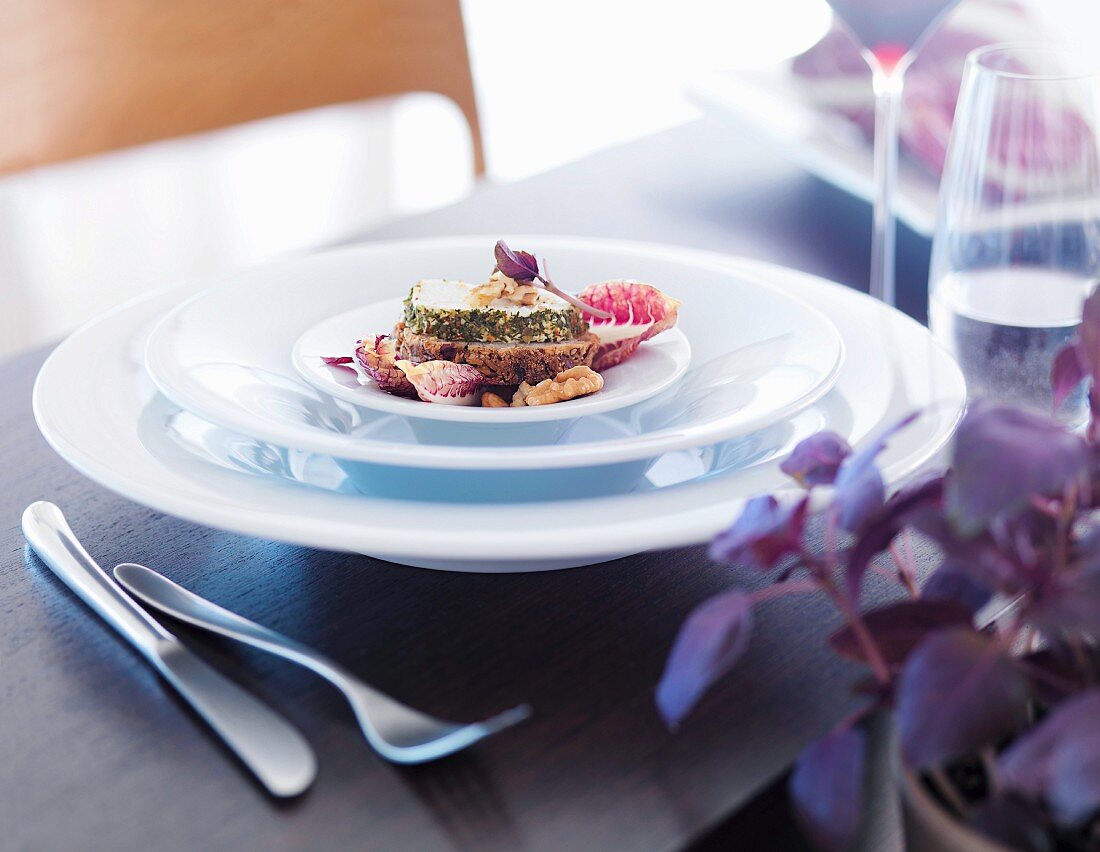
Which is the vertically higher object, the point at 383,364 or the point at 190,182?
the point at 383,364

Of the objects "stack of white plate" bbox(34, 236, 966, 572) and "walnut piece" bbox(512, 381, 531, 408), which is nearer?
"stack of white plate" bbox(34, 236, 966, 572)

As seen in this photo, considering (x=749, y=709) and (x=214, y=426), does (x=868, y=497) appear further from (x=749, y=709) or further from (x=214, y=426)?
(x=214, y=426)

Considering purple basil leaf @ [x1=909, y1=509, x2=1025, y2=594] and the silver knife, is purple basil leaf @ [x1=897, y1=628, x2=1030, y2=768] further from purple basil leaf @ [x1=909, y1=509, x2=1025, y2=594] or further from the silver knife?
the silver knife

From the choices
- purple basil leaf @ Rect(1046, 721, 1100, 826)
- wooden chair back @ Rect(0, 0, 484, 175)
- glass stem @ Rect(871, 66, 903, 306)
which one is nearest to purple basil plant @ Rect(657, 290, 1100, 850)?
purple basil leaf @ Rect(1046, 721, 1100, 826)

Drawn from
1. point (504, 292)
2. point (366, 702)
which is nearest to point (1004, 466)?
point (366, 702)

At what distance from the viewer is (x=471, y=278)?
68cm

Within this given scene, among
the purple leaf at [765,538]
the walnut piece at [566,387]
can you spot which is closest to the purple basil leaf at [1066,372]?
the purple leaf at [765,538]

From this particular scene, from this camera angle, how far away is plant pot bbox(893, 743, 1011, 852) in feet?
0.97

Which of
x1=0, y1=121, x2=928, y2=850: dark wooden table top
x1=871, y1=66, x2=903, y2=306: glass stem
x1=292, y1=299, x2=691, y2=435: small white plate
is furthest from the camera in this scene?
x1=871, y1=66, x2=903, y2=306: glass stem

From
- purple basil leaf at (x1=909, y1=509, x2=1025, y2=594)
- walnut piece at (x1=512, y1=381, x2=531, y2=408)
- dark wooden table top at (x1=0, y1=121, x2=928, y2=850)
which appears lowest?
dark wooden table top at (x1=0, y1=121, x2=928, y2=850)

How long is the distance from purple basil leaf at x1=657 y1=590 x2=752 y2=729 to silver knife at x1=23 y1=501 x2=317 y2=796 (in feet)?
0.44

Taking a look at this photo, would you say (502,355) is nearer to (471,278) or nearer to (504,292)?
(504,292)

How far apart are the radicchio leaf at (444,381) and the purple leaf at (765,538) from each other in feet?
0.69

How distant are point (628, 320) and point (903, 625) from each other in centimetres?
27
